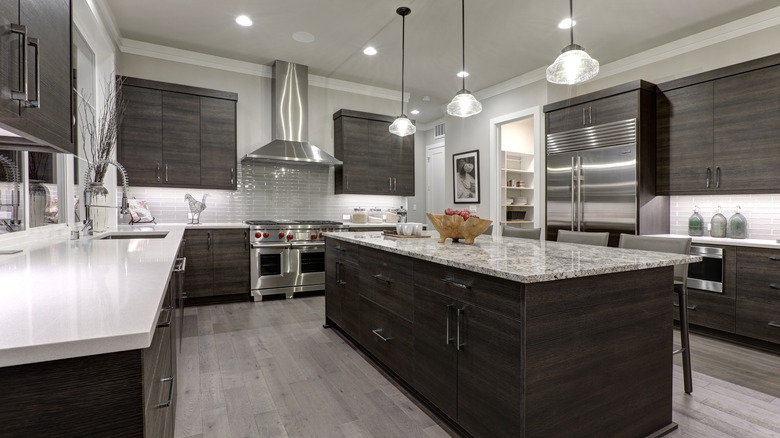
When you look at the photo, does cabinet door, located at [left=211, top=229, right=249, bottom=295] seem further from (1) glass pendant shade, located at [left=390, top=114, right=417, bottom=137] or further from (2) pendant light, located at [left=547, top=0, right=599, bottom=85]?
(2) pendant light, located at [left=547, top=0, right=599, bottom=85]

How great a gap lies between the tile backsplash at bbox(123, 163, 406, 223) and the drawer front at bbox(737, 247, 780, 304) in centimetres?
420

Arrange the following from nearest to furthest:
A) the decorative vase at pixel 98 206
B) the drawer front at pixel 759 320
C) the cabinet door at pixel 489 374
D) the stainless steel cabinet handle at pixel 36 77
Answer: the stainless steel cabinet handle at pixel 36 77 < the cabinet door at pixel 489 374 < the decorative vase at pixel 98 206 < the drawer front at pixel 759 320

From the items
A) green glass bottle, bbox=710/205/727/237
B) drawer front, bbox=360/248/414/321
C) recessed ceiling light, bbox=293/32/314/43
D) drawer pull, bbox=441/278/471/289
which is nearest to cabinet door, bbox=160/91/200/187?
recessed ceiling light, bbox=293/32/314/43

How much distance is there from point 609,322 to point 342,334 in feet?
7.14

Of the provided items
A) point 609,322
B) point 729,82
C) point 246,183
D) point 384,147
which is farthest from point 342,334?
point 729,82

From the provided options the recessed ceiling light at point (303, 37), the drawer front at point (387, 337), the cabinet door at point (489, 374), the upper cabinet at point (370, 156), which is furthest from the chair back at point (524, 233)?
the recessed ceiling light at point (303, 37)

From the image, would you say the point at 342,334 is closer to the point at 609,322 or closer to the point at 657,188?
the point at 609,322

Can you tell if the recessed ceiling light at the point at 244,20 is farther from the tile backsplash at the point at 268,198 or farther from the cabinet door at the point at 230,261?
the cabinet door at the point at 230,261

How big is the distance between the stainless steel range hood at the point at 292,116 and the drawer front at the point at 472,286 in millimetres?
3287

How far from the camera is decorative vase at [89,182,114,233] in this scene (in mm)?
2811

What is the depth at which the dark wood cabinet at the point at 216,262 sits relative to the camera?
4.23 m

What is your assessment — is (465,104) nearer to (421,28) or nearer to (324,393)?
(421,28)

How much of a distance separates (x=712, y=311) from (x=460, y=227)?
8.50 feet

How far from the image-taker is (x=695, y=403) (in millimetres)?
2184
